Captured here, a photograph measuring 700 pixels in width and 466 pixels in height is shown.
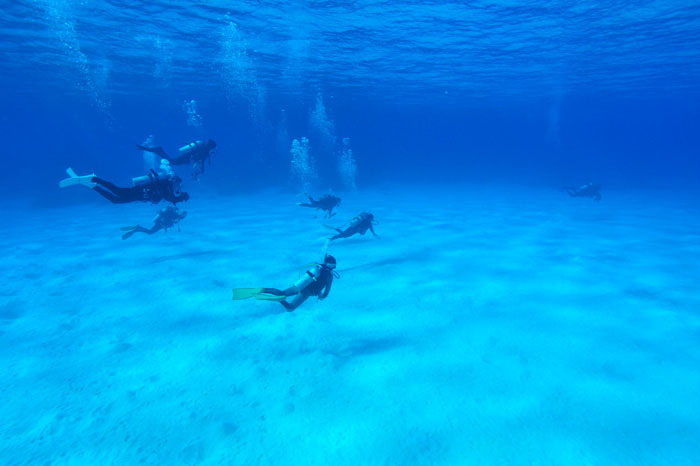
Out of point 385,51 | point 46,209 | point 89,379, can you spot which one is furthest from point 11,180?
point 89,379

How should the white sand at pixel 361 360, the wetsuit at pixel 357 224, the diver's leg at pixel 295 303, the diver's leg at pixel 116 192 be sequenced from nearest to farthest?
the white sand at pixel 361 360, the diver's leg at pixel 295 303, the diver's leg at pixel 116 192, the wetsuit at pixel 357 224

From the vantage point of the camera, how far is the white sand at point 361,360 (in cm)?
396

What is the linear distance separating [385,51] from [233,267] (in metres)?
23.0

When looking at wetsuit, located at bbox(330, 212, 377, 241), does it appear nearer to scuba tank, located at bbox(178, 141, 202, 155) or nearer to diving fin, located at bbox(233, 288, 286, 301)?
scuba tank, located at bbox(178, 141, 202, 155)

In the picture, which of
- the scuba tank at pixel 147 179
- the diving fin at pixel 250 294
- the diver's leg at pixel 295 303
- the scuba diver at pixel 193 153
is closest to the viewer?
the diving fin at pixel 250 294

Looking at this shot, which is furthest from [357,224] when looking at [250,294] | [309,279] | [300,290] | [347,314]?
[250,294]

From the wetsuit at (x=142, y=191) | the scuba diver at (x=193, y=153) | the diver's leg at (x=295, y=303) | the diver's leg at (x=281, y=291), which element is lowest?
the diver's leg at (x=295, y=303)

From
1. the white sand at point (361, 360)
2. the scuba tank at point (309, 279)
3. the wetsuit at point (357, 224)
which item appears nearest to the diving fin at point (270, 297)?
the scuba tank at point (309, 279)

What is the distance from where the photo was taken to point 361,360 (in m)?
5.43

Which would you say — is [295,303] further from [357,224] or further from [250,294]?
[357,224]

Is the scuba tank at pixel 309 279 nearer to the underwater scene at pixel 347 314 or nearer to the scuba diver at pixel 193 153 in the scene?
the underwater scene at pixel 347 314

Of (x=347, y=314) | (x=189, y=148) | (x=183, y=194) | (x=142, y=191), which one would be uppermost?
(x=189, y=148)

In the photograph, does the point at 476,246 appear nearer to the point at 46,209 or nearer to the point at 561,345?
the point at 561,345

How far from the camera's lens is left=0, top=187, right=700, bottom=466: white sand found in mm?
3957
